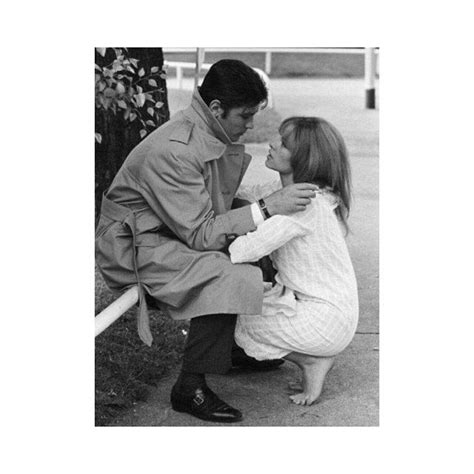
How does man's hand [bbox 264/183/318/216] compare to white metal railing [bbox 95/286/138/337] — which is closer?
white metal railing [bbox 95/286/138/337]

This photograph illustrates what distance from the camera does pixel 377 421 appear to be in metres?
3.51

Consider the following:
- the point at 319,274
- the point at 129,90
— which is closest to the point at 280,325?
the point at 319,274

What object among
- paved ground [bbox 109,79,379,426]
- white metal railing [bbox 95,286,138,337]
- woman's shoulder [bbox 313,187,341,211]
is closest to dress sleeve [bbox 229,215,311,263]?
woman's shoulder [bbox 313,187,341,211]

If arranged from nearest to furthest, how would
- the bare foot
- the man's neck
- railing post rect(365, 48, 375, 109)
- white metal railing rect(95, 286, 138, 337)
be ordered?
1. white metal railing rect(95, 286, 138, 337)
2. the man's neck
3. the bare foot
4. railing post rect(365, 48, 375, 109)

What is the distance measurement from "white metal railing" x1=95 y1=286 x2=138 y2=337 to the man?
0.05 m

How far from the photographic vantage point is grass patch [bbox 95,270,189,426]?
11.7ft

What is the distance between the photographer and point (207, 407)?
345cm

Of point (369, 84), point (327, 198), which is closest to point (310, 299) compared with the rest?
point (327, 198)

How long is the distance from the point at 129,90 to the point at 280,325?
109 cm

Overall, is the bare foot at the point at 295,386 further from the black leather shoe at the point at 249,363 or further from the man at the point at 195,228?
the man at the point at 195,228

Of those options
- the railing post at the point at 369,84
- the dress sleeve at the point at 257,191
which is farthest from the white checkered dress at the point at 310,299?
the railing post at the point at 369,84

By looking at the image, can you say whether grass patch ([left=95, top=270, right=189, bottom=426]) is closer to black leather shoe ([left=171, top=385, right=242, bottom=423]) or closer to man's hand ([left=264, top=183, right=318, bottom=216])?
black leather shoe ([left=171, top=385, right=242, bottom=423])

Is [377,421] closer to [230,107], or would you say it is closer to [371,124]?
[230,107]

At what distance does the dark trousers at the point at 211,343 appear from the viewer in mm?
3385
